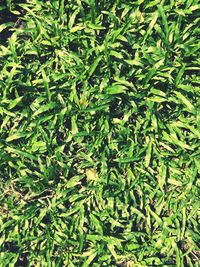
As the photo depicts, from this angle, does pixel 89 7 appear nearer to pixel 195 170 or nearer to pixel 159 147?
pixel 159 147

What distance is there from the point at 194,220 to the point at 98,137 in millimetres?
779

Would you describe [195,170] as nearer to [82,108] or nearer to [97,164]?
[97,164]

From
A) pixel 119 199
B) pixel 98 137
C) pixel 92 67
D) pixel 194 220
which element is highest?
pixel 92 67

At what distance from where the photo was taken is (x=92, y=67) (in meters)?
2.32

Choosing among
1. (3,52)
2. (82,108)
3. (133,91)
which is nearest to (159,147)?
(133,91)

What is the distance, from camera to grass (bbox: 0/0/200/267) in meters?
2.35

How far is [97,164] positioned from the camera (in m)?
2.42

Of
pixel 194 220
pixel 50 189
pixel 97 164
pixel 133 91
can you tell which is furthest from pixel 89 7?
pixel 194 220

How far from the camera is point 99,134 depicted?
7.80 feet

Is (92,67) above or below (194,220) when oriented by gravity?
above

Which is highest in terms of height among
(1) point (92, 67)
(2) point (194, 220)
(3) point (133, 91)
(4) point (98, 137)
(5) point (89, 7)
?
(5) point (89, 7)

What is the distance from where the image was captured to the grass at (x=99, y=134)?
2.35 metres

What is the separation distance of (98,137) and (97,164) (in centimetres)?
17

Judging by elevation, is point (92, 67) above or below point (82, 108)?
above
